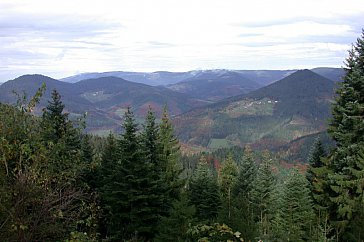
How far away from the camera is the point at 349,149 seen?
17219mm

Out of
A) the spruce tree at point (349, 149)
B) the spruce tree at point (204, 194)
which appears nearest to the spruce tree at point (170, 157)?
the spruce tree at point (204, 194)

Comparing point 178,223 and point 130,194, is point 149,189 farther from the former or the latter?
point 178,223

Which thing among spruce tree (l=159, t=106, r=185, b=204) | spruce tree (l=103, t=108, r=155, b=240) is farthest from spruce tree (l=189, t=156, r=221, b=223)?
spruce tree (l=103, t=108, r=155, b=240)

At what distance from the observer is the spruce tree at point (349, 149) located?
16.6m

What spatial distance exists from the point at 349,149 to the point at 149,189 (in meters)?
11.0

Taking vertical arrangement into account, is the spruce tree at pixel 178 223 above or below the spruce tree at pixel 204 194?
above

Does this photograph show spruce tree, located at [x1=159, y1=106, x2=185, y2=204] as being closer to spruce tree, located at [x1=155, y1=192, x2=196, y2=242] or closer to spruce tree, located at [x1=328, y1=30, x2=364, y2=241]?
spruce tree, located at [x1=328, y1=30, x2=364, y2=241]

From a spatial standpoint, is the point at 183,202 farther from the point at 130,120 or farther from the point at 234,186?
the point at 234,186

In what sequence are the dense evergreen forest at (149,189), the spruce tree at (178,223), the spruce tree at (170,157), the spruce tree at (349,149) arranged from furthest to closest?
the spruce tree at (170,157), the spruce tree at (349,149), the spruce tree at (178,223), the dense evergreen forest at (149,189)

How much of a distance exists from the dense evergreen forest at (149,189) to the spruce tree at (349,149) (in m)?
0.05

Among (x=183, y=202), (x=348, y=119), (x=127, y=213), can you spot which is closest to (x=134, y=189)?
(x=127, y=213)

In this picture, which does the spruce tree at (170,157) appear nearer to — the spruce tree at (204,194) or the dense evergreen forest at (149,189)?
the dense evergreen forest at (149,189)

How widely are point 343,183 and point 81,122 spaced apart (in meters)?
12.5

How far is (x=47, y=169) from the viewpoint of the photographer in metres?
8.40
